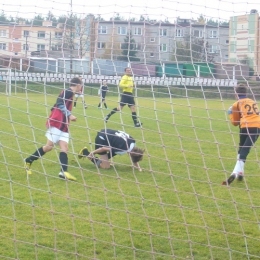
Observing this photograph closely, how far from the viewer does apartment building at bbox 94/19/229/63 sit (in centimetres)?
589

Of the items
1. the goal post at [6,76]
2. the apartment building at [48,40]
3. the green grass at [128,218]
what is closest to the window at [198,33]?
the green grass at [128,218]

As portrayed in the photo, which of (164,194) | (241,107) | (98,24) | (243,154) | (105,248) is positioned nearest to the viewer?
(105,248)

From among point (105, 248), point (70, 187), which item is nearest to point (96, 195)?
point (70, 187)

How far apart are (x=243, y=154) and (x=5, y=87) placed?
3671 mm

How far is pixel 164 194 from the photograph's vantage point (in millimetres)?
7562

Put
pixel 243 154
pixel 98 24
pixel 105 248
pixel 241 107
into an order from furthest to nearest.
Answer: pixel 243 154
pixel 241 107
pixel 98 24
pixel 105 248

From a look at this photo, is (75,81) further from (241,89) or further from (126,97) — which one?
(241,89)

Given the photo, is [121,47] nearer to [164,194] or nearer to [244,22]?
[244,22]

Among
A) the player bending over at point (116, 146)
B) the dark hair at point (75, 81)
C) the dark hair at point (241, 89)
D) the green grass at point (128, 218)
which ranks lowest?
the green grass at point (128, 218)

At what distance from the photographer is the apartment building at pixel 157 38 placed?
5895 millimetres

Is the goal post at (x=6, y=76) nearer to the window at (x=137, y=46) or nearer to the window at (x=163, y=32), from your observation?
the window at (x=137, y=46)

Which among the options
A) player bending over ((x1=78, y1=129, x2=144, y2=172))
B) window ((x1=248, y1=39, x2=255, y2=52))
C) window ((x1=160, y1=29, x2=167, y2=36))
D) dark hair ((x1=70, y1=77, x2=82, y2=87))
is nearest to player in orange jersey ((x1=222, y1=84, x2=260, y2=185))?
window ((x1=248, y1=39, x2=255, y2=52))

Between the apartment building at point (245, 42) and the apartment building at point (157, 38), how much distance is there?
0.26 ft

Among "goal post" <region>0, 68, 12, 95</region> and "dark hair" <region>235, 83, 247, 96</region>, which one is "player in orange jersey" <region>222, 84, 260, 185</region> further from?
"goal post" <region>0, 68, 12, 95</region>
